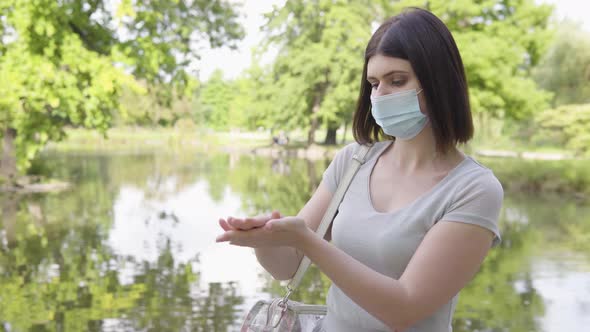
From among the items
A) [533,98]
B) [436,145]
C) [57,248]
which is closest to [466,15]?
[533,98]

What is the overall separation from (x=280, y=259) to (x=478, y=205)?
497 millimetres

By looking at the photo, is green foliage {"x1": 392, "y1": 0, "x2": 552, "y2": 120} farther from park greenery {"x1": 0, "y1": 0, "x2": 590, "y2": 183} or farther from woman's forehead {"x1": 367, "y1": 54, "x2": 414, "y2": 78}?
woman's forehead {"x1": 367, "y1": 54, "x2": 414, "y2": 78}

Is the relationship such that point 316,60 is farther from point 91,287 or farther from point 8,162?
point 91,287

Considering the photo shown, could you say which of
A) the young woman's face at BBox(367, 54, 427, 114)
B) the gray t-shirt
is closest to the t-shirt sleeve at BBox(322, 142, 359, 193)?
the gray t-shirt

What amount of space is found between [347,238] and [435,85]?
0.38 m

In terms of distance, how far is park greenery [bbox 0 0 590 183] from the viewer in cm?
959

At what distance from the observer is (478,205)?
1426 millimetres

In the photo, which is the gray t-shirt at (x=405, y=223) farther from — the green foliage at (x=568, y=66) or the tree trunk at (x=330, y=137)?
the tree trunk at (x=330, y=137)

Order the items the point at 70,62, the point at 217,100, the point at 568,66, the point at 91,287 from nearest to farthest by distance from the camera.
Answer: the point at 91,287 < the point at 70,62 < the point at 568,66 < the point at 217,100

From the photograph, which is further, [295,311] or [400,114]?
[295,311]

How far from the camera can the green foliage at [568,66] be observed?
32000mm

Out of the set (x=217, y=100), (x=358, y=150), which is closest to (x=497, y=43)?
(x=358, y=150)

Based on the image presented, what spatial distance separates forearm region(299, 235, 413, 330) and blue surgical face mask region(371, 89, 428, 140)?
14.3 inches

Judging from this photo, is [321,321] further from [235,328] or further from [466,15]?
[466,15]
